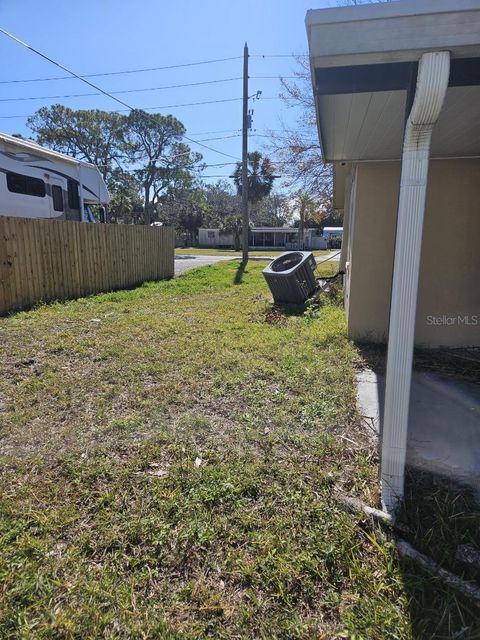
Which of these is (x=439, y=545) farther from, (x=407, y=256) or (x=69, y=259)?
(x=69, y=259)

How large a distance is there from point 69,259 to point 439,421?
8289 millimetres

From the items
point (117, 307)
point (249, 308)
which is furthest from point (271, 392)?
point (117, 307)

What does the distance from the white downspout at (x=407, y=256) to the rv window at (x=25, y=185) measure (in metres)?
9.75

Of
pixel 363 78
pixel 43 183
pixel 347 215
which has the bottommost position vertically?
pixel 347 215

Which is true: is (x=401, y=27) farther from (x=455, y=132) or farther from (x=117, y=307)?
(x=117, y=307)

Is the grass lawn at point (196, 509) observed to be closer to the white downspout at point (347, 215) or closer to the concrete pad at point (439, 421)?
the concrete pad at point (439, 421)

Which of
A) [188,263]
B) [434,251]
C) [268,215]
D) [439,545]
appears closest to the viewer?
[439,545]

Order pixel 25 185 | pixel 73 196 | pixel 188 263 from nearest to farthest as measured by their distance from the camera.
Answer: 1. pixel 25 185
2. pixel 73 196
3. pixel 188 263

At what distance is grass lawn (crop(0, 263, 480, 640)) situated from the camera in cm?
173

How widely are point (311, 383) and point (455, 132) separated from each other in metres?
2.62

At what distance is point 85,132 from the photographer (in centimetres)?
3916

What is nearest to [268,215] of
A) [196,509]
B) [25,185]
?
[25,185]

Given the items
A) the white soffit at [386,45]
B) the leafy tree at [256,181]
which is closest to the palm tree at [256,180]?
the leafy tree at [256,181]

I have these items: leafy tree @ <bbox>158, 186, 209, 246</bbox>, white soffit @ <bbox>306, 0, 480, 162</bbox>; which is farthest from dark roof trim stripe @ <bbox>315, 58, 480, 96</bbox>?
leafy tree @ <bbox>158, 186, 209, 246</bbox>
